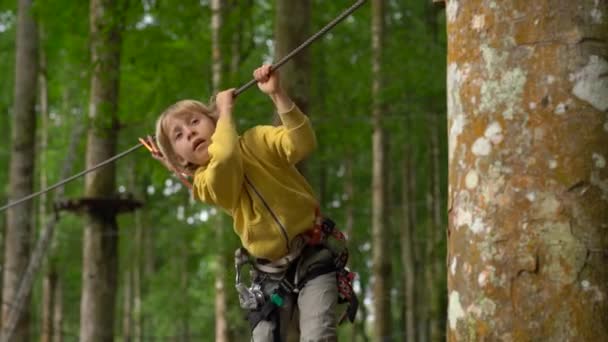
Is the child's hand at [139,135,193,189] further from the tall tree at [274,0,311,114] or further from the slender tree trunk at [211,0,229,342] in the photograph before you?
the slender tree trunk at [211,0,229,342]

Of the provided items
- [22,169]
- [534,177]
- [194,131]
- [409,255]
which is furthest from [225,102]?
[409,255]

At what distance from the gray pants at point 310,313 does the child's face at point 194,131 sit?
55 cm

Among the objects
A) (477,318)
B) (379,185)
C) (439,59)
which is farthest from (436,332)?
(477,318)

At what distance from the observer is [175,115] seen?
3.49m

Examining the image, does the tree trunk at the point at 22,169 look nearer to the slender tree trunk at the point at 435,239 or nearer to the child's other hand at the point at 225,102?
the slender tree trunk at the point at 435,239

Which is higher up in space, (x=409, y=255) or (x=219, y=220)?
(x=409, y=255)

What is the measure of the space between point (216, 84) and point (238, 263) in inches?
239

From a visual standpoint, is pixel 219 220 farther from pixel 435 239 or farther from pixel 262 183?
pixel 435 239

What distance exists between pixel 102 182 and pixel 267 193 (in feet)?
19.4

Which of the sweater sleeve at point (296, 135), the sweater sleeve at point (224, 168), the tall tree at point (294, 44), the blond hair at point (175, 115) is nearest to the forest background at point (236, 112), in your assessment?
the tall tree at point (294, 44)

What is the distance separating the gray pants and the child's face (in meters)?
0.55

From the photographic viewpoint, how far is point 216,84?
965 cm

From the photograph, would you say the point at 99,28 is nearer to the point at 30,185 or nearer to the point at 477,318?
the point at 30,185

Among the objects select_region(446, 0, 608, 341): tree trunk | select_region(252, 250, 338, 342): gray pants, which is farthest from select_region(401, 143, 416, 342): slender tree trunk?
select_region(446, 0, 608, 341): tree trunk
